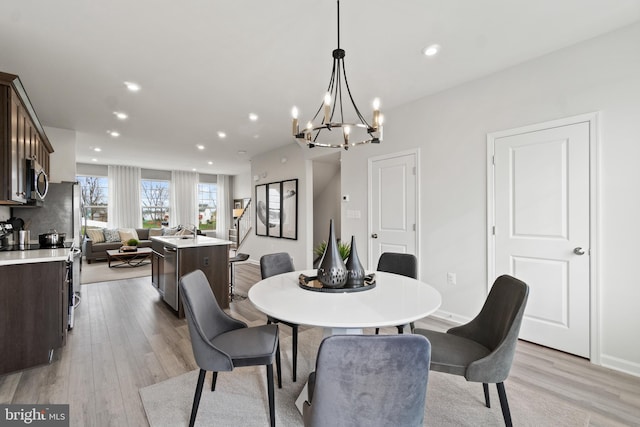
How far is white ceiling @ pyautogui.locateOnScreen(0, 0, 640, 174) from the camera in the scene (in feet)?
6.66

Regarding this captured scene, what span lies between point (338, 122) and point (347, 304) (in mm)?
3141

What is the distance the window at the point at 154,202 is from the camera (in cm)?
928

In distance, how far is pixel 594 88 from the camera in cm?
238

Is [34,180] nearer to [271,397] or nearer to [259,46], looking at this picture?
[259,46]

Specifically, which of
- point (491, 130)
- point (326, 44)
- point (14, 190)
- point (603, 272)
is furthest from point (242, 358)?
point (491, 130)

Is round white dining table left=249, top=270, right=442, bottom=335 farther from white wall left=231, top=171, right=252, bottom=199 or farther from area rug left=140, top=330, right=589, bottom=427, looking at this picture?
white wall left=231, top=171, right=252, bottom=199

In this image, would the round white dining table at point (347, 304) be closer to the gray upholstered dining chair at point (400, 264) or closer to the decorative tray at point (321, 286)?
the decorative tray at point (321, 286)

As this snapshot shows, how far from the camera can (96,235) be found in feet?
24.5

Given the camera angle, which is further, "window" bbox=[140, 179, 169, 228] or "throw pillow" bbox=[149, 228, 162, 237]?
"window" bbox=[140, 179, 169, 228]

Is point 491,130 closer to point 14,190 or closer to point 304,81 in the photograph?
point 304,81

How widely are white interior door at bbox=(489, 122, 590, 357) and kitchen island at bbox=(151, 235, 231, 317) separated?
3126 millimetres

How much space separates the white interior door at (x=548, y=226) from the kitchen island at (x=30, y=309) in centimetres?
394

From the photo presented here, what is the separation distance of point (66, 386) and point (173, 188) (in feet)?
27.9

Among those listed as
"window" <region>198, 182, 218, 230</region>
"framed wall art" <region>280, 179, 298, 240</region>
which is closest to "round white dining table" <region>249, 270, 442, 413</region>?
"framed wall art" <region>280, 179, 298, 240</region>
